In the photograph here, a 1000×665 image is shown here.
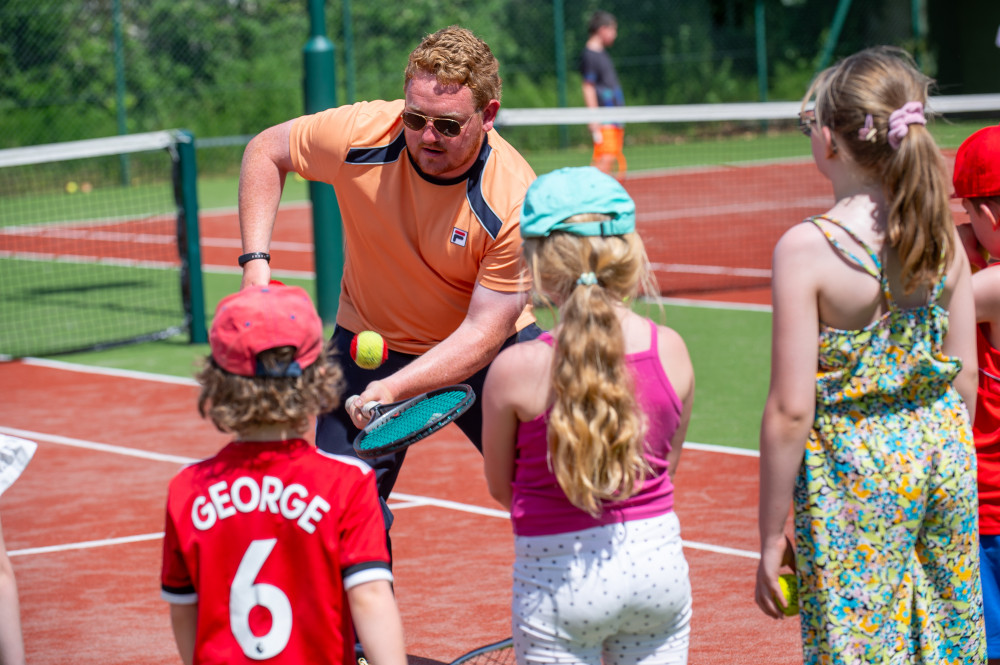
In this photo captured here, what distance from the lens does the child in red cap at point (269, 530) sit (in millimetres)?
2562

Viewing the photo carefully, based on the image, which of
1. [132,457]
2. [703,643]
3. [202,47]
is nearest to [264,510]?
[703,643]

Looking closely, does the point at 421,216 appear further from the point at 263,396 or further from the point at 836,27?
the point at 836,27

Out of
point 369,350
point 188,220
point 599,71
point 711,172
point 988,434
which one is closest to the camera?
point 988,434

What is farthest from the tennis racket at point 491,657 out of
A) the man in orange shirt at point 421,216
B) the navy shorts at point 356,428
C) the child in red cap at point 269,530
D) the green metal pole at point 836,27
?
the green metal pole at point 836,27

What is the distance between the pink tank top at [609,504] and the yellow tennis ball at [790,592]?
1.21 ft

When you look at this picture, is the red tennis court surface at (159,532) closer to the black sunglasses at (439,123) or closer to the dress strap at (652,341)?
the black sunglasses at (439,123)

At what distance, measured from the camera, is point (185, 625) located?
2.63 meters

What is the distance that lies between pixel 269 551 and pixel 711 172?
2012 centimetres

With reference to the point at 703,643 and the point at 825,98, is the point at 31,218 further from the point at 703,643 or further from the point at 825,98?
the point at 825,98

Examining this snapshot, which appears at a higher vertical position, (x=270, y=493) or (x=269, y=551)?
(x=270, y=493)

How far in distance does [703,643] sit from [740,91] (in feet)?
78.7

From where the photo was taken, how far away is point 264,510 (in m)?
2.56

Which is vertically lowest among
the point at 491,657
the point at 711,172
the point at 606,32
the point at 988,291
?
the point at 711,172

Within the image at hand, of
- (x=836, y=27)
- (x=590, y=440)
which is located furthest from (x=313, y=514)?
(x=836, y=27)
